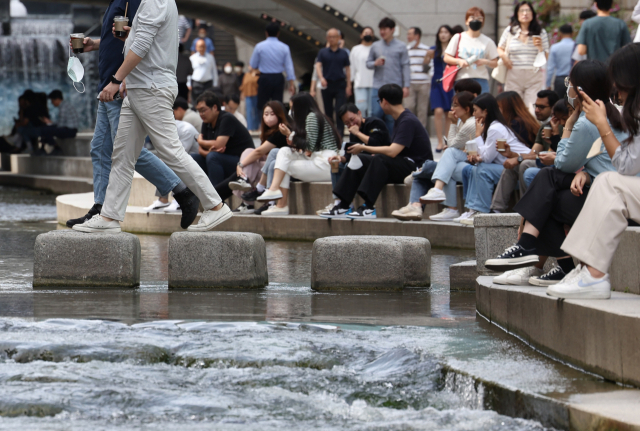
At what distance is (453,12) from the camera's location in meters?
21.9

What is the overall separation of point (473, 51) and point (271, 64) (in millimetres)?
4451

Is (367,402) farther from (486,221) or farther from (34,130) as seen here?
(34,130)

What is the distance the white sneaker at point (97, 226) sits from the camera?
7.09 meters

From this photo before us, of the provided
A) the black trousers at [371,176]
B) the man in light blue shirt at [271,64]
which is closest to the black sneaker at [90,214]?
the black trousers at [371,176]

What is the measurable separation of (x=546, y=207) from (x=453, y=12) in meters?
16.8

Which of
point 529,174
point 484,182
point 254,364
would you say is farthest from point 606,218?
point 484,182

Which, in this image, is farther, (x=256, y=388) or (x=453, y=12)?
(x=453, y=12)

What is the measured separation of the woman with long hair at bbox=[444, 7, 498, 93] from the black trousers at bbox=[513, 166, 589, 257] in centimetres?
771

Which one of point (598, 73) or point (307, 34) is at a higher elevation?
point (307, 34)

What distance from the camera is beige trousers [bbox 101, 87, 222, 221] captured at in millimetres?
6918

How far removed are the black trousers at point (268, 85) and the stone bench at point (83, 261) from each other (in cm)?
1006

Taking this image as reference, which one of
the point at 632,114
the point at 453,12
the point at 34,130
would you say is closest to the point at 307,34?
the point at 453,12

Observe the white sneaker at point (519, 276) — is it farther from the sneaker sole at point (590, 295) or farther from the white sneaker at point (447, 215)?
the white sneaker at point (447, 215)

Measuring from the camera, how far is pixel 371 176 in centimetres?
1052
